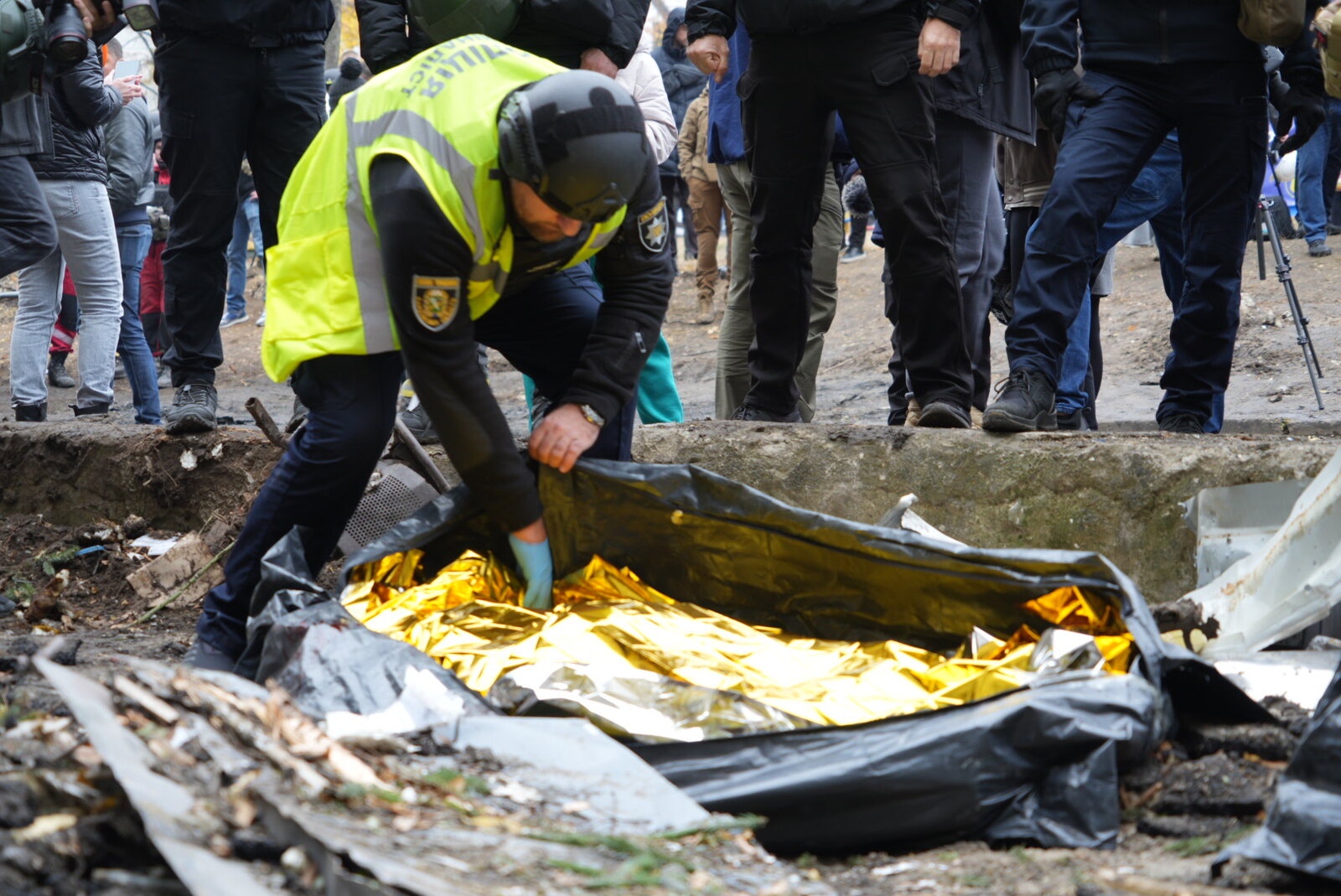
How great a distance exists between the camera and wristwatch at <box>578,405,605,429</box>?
8.67 feet

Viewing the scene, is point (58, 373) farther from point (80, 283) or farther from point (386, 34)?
point (386, 34)

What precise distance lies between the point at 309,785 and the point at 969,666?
4.31 ft

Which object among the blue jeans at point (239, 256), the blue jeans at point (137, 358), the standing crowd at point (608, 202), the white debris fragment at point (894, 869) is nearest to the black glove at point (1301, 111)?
the standing crowd at point (608, 202)

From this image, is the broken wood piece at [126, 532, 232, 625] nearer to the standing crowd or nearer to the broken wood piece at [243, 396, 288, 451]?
the broken wood piece at [243, 396, 288, 451]

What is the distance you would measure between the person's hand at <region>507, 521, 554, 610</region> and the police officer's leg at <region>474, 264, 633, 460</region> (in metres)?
0.29

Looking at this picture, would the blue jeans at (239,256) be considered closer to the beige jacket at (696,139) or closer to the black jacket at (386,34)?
the beige jacket at (696,139)

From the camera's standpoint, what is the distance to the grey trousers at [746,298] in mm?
4020

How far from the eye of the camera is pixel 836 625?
106 inches

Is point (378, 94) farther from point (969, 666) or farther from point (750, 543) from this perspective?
point (969, 666)

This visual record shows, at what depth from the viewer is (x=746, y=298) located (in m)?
4.00

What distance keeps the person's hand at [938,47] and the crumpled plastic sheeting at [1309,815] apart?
194cm

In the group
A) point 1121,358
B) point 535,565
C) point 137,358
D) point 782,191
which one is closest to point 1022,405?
point 782,191

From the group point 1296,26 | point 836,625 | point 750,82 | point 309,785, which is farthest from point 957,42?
point 309,785

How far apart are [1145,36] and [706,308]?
21.2 ft
